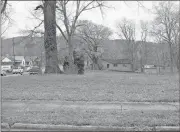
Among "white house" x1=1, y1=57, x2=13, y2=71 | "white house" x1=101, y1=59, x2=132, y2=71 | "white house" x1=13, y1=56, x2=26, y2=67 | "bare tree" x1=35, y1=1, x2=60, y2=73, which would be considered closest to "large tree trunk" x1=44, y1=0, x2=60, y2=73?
"bare tree" x1=35, y1=1, x2=60, y2=73

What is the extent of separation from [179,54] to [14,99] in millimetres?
60069

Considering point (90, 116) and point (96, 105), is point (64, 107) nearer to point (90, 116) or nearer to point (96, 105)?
point (96, 105)

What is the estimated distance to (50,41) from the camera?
1988 cm

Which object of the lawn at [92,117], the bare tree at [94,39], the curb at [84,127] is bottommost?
the curb at [84,127]

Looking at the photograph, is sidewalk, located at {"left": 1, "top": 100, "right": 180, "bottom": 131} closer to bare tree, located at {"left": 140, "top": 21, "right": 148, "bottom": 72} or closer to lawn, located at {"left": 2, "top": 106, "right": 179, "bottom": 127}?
lawn, located at {"left": 2, "top": 106, "right": 179, "bottom": 127}

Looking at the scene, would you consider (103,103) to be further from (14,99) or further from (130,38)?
(130,38)

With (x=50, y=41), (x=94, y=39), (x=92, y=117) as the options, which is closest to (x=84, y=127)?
(x=92, y=117)

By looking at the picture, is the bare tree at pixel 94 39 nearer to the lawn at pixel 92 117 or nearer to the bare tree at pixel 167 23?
the bare tree at pixel 167 23

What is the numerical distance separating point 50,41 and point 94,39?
154 ft

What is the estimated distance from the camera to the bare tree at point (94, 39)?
2547 inches

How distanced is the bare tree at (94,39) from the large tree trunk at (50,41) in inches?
1688

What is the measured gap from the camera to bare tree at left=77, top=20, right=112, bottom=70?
212 ft

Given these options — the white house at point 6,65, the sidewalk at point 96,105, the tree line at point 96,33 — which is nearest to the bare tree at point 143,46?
the tree line at point 96,33

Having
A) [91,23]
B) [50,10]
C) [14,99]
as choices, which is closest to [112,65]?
[91,23]
